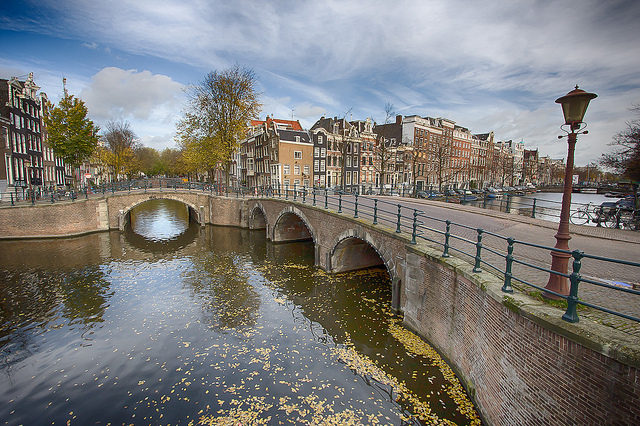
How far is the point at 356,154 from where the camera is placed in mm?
47719

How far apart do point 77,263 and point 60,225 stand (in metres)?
8.45

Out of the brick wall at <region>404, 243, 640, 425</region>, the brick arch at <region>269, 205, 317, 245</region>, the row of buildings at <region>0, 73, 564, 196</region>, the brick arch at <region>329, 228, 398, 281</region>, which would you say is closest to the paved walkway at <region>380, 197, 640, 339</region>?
the brick wall at <region>404, 243, 640, 425</region>

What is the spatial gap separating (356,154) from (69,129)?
115 feet

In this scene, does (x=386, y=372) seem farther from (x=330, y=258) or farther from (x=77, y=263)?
(x=77, y=263)

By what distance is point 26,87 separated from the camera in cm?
3831

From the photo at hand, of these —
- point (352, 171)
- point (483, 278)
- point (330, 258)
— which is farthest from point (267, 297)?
point (352, 171)

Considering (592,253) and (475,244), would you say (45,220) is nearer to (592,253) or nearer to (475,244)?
(475,244)

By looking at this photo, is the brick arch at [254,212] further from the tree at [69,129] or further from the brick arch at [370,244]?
the tree at [69,129]

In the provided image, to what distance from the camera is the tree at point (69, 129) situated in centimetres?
2816

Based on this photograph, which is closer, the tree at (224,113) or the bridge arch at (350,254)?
the bridge arch at (350,254)

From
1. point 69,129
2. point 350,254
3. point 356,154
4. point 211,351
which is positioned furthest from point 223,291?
point 356,154

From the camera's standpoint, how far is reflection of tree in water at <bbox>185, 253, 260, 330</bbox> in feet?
36.0

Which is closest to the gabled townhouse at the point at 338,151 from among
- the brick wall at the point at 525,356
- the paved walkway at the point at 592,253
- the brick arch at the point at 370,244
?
the brick arch at the point at 370,244

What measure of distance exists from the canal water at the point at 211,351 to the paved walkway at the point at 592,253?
3.33 metres
